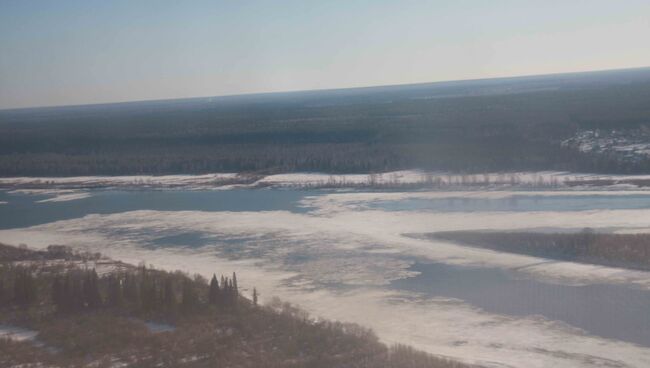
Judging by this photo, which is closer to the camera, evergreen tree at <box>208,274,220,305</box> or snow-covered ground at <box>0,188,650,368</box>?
snow-covered ground at <box>0,188,650,368</box>

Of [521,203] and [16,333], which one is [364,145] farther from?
[16,333]

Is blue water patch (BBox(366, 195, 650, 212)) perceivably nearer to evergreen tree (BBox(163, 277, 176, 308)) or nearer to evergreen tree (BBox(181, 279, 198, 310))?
evergreen tree (BBox(181, 279, 198, 310))

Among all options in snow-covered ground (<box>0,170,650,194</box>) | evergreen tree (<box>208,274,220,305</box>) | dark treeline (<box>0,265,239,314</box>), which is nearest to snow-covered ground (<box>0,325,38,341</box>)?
dark treeline (<box>0,265,239,314</box>)

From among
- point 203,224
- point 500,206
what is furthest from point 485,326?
point 203,224

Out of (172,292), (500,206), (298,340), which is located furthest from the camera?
(500,206)

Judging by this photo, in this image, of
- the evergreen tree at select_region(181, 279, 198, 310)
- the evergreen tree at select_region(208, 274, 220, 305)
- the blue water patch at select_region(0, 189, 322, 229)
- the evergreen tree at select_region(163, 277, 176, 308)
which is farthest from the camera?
the blue water patch at select_region(0, 189, 322, 229)

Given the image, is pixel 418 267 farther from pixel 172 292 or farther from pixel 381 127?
pixel 381 127
